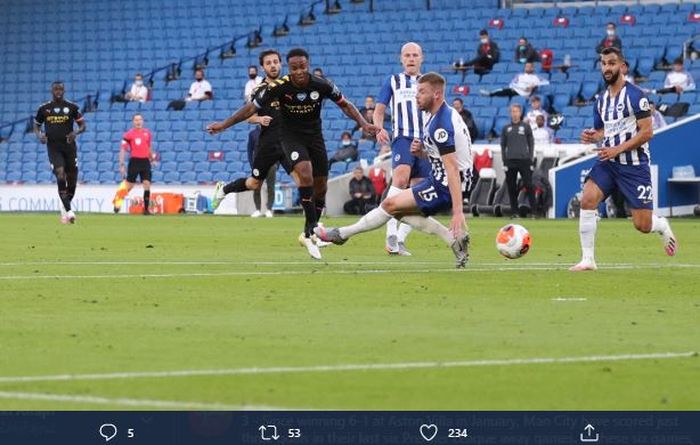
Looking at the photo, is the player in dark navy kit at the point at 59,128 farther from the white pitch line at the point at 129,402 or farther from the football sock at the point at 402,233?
the white pitch line at the point at 129,402

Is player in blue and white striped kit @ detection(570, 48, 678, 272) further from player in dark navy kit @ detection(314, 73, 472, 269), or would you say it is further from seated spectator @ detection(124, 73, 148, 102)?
seated spectator @ detection(124, 73, 148, 102)

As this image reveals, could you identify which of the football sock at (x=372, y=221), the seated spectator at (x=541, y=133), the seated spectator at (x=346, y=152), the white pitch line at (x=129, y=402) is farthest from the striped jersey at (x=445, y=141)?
the seated spectator at (x=346, y=152)

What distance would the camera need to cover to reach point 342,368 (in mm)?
8836

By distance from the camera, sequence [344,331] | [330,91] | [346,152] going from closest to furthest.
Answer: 1. [344,331]
2. [330,91]
3. [346,152]

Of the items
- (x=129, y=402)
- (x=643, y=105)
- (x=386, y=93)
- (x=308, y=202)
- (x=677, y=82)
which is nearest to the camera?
(x=129, y=402)

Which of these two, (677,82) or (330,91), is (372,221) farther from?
(677,82)

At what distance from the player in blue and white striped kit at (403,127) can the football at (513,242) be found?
78.9 inches

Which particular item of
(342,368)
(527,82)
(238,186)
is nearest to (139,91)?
(527,82)

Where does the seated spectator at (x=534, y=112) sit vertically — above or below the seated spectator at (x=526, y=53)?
below

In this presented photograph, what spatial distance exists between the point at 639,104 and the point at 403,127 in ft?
11.7

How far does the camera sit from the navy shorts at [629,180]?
623 inches

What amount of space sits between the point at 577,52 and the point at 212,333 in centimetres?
2973

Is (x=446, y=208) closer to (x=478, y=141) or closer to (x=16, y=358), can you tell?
(x=16, y=358)

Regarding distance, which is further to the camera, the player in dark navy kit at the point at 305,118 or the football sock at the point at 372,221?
the player in dark navy kit at the point at 305,118
